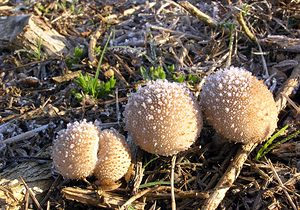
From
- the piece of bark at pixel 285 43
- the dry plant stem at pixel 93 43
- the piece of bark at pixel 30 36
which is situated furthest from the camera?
the piece of bark at pixel 30 36

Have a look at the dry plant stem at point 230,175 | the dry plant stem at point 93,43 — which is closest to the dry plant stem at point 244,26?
the dry plant stem at point 230,175

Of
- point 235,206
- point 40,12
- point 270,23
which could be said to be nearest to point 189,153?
point 235,206

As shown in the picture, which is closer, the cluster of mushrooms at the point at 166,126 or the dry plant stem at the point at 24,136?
the cluster of mushrooms at the point at 166,126

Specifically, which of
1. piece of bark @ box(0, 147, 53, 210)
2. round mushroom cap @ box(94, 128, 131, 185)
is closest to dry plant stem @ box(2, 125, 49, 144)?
piece of bark @ box(0, 147, 53, 210)

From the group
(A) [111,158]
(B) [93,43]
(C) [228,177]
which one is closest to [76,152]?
(A) [111,158]

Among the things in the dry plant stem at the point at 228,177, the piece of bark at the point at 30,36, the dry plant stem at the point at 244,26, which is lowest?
the dry plant stem at the point at 228,177

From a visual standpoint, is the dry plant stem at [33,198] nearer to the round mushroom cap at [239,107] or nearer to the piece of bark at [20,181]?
the piece of bark at [20,181]
